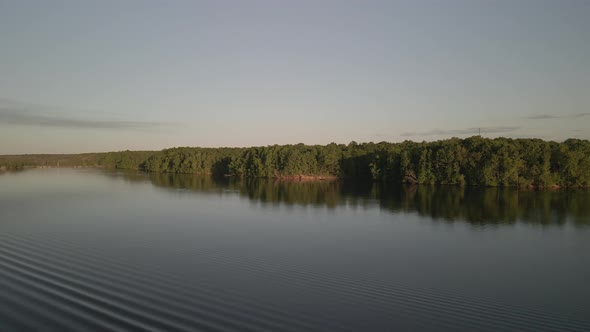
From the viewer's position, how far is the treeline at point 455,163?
54.6 meters

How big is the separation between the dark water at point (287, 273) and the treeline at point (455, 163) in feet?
109

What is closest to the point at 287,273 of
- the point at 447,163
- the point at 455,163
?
the point at 455,163

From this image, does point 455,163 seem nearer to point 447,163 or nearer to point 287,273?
point 447,163

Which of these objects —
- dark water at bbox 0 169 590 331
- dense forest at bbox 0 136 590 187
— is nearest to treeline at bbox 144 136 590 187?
dense forest at bbox 0 136 590 187

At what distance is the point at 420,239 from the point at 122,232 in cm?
1497

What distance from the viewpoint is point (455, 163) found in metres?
60.8

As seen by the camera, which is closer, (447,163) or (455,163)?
(455,163)

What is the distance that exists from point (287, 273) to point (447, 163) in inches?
2173

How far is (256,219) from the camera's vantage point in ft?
81.6

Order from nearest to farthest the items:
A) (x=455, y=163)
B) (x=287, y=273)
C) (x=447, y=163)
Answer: (x=287, y=273) → (x=455, y=163) → (x=447, y=163)

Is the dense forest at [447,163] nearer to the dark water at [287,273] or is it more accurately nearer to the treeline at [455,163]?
the treeline at [455,163]

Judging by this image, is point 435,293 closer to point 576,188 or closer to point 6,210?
point 6,210

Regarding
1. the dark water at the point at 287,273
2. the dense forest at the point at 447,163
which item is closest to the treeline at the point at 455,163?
the dense forest at the point at 447,163

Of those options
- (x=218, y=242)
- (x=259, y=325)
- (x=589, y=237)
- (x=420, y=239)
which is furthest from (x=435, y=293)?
(x=589, y=237)
